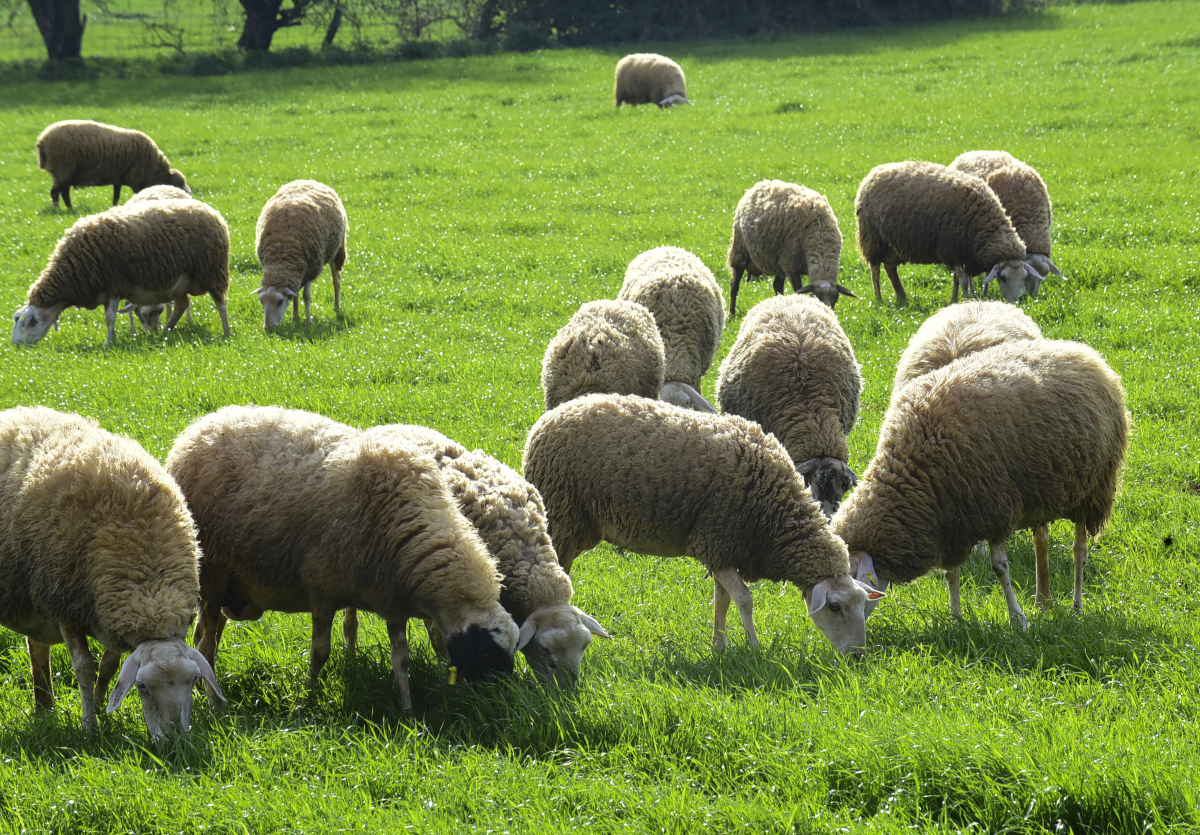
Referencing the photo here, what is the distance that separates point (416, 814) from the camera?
3312mm

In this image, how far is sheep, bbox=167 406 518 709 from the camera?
14.6 feet

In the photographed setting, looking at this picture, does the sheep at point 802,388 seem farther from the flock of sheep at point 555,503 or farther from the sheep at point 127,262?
the sheep at point 127,262

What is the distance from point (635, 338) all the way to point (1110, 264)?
23.2ft

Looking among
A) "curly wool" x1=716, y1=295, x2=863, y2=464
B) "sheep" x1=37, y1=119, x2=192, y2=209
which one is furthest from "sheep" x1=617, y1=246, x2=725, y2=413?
"sheep" x1=37, y1=119, x2=192, y2=209

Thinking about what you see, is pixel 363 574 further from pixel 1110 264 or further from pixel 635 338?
pixel 1110 264

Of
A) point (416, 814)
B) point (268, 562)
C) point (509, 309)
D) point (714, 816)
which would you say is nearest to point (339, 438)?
point (268, 562)

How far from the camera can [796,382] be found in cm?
702

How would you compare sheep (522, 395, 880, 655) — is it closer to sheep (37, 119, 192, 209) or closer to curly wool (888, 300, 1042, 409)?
curly wool (888, 300, 1042, 409)

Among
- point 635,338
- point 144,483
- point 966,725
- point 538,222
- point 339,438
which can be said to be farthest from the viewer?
point 538,222

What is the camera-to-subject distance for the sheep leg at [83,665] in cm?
431

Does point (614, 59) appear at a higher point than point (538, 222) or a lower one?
higher

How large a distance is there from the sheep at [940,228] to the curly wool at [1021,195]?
17.5 inches

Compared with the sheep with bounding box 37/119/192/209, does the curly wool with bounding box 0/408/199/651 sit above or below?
below

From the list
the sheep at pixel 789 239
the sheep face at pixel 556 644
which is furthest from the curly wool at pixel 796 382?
the sheep at pixel 789 239
